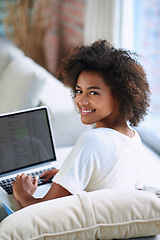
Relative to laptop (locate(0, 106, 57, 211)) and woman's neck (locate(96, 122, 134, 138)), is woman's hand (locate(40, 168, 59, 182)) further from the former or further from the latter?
woman's neck (locate(96, 122, 134, 138))

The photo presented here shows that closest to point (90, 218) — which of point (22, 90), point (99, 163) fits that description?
point (99, 163)

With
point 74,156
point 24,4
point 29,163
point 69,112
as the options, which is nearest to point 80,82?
point 74,156

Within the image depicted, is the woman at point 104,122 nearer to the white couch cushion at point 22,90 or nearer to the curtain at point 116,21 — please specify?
the white couch cushion at point 22,90

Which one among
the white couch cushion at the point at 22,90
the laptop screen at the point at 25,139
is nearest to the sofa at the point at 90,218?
the laptop screen at the point at 25,139

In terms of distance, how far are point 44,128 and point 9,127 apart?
17cm

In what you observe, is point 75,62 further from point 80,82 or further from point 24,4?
point 24,4

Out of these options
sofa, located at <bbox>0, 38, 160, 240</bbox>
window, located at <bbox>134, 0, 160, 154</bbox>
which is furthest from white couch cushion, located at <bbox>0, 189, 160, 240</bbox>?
window, located at <bbox>134, 0, 160, 154</bbox>

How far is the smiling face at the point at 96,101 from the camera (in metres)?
1.09

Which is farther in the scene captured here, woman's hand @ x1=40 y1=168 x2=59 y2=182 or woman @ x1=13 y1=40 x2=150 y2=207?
woman's hand @ x1=40 y1=168 x2=59 y2=182

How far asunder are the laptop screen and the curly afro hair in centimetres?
43

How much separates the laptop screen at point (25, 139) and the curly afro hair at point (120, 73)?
43 cm

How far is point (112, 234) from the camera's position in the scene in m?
0.83

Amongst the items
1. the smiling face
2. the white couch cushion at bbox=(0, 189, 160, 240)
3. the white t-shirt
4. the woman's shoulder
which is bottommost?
the white couch cushion at bbox=(0, 189, 160, 240)

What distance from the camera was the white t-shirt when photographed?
97 centimetres
